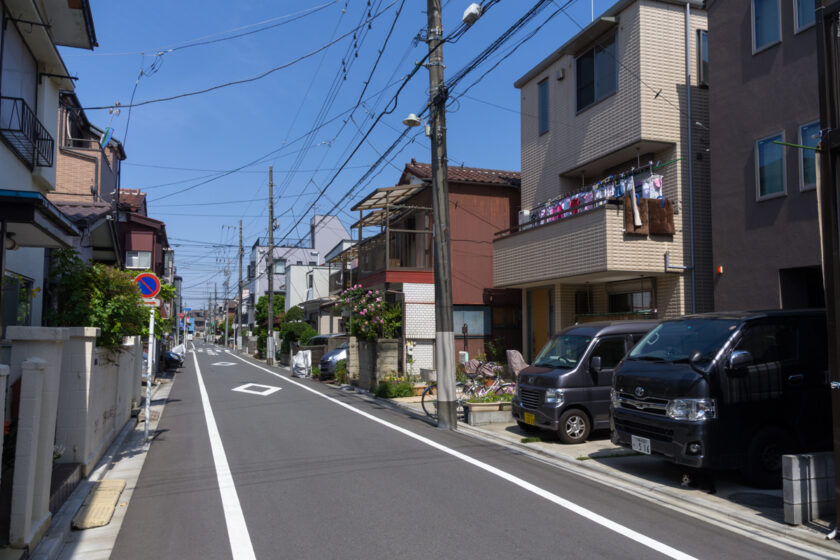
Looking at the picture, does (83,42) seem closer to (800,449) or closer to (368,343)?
(368,343)

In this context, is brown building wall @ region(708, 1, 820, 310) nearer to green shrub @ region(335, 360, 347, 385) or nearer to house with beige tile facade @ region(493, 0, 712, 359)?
house with beige tile facade @ region(493, 0, 712, 359)

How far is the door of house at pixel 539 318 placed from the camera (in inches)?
704

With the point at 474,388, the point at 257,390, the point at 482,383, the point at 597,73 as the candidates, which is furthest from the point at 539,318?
the point at 257,390

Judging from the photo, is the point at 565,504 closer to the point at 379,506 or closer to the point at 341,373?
the point at 379,506

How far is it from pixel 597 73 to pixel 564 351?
8257 millimetres

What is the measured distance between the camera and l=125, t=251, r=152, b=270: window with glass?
2797cm

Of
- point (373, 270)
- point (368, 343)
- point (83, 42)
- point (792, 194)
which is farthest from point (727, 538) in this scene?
point (373, 270)

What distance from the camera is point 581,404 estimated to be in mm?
10477

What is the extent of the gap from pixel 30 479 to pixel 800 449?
825cm

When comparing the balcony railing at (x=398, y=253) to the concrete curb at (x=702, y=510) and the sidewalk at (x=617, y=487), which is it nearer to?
the sidewalk at (x=617, y=487)

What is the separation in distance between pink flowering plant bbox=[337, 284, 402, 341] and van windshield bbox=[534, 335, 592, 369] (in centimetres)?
863

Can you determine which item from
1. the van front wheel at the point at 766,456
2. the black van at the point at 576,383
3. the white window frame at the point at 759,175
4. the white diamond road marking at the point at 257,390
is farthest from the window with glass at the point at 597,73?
the white diamond road marking at the point at 257,390

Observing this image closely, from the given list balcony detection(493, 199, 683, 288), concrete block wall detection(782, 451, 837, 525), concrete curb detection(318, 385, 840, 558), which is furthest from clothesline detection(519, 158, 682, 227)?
concrete block wall detection(782, 451, 837, 525)

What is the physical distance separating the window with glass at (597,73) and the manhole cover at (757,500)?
10.7 metres
